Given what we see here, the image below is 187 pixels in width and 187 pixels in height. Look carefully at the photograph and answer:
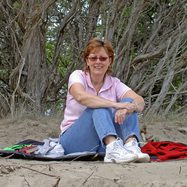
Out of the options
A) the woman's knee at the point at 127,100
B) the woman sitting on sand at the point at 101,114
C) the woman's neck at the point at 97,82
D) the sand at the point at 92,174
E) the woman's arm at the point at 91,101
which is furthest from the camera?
the woman's neck at the point at 97,82

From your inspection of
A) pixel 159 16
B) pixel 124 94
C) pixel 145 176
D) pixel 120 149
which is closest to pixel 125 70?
pixel 159 16

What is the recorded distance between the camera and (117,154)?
3.27 meters

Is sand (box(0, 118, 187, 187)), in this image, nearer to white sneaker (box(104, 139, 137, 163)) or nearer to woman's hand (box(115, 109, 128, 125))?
white sneaker (box(104, 139, 137, 163))

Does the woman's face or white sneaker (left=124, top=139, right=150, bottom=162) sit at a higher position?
the woman's face

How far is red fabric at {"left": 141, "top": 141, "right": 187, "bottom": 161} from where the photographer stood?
11.6ft

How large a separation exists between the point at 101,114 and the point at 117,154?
12.5 inches

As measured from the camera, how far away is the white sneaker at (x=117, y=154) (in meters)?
3.24

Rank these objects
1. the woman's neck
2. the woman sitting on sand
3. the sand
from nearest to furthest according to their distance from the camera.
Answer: the sand
the woman sitting on sand
the woman's neck

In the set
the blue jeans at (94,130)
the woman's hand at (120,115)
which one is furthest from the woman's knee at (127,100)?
the woman's hand at (120,115)

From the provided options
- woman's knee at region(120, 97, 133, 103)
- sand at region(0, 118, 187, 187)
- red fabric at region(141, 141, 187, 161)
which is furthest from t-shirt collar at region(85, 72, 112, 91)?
sand at region(0, 118, 187, 187)

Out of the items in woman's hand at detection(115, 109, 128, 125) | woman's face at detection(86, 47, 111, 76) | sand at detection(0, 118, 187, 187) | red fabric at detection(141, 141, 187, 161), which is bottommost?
red fabric at detection(141, 141, 187, 161)

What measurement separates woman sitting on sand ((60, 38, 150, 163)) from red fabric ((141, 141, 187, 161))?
7.7 inches

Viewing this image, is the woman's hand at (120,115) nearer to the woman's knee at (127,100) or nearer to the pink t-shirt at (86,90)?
the woman's knee at (127,100)

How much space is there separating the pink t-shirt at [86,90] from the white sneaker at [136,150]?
1.55 feet
